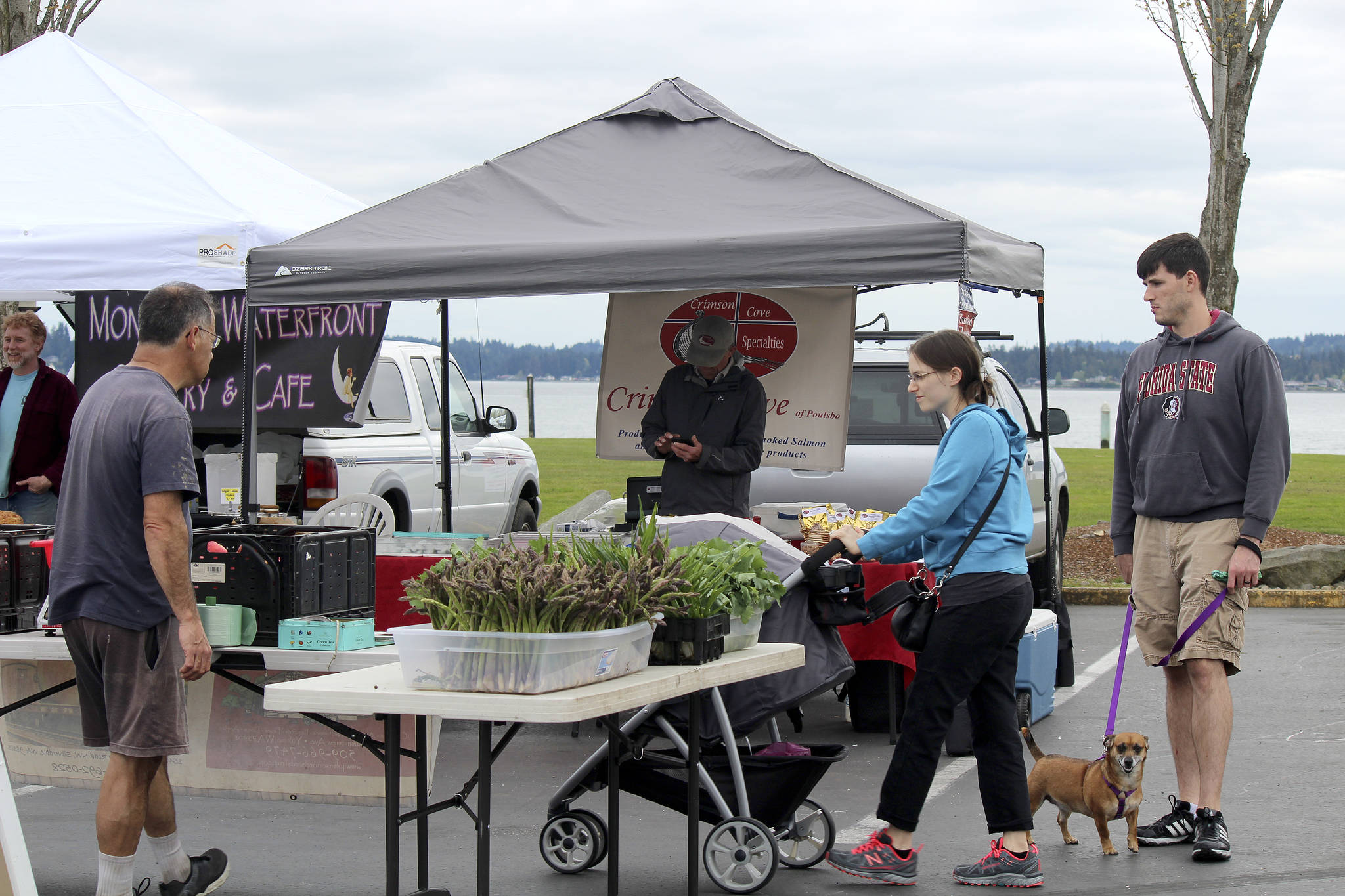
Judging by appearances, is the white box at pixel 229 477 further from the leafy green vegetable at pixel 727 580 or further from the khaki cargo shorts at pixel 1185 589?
the khaki cargo shorts at pixel 1185 589

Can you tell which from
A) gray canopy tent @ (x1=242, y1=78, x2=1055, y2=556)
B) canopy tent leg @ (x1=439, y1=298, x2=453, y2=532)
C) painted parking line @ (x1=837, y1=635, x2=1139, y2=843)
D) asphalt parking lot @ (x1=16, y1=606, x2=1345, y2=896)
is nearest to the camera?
asphalt parking lot @ (x1=16, y1=606, x2=1345, y2=896)

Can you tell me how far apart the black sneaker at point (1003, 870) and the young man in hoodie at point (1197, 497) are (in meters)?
0.74

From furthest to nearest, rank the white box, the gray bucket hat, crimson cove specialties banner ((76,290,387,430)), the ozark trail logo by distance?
the white box < crimson cove specialties banner ((76,290,387,430)) < the gray bucket hat < the ozark trail logo

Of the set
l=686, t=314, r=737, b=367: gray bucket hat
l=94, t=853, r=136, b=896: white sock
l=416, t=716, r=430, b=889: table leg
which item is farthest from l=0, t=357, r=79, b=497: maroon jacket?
l=416, t=716, r=430, b=889: table leg

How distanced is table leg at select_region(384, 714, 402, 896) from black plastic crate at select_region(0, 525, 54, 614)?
1990mm

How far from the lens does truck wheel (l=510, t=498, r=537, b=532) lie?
13.2 metres

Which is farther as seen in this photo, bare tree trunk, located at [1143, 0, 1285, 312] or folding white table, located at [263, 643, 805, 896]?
bare tree trunk, located at [1143, 0, 1285, 312]

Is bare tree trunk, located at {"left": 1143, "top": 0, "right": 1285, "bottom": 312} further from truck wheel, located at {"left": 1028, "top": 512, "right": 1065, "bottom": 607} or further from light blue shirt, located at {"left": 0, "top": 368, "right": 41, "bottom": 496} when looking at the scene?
light blue shirt, located at {"left": 0, "top": 368, "right": 41, "bottom": 496}

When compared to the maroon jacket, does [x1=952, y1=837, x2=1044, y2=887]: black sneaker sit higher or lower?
lower

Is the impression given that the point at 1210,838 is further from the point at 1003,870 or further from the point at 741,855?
the point at 741,855

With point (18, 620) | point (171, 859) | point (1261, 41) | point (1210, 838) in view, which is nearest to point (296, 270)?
point (18, 620)

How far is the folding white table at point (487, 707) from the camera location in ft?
11.8

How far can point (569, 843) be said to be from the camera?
5.15 metres

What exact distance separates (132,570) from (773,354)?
5298 millimetres
